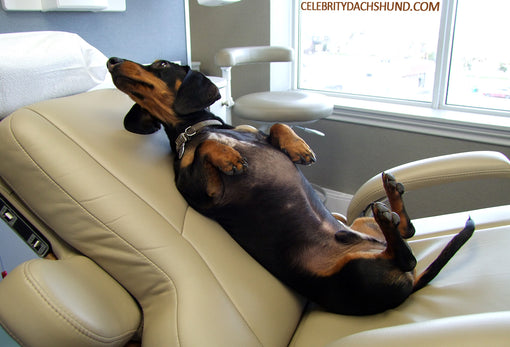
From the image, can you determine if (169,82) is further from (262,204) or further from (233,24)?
(233,24)

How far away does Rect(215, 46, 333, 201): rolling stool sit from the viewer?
2.01 metres

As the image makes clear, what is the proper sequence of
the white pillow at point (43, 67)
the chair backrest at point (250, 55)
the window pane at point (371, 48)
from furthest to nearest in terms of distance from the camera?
the window pane at point (371, 48) < the chair backrest at point (250, 55) < the white pillow at point (43, 67)

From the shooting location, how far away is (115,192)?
91 cm

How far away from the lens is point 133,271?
87cm

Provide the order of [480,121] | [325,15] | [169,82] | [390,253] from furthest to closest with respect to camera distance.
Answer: [325,15]
[480,121]
[169,82]
[390,253]

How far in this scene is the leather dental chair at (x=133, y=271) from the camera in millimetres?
743

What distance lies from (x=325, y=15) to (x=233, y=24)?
60 centimetres

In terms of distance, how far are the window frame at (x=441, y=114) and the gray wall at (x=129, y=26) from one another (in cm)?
118

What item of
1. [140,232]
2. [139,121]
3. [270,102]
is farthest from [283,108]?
[140,232]

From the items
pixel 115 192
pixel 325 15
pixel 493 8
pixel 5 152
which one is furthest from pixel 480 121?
pixel 5 152

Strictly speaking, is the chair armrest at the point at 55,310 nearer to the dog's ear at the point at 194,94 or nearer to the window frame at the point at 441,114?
the dog's ear at the point at 194,94

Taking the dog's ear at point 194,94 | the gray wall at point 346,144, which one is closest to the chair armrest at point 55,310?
the dog's ear at point 194,94

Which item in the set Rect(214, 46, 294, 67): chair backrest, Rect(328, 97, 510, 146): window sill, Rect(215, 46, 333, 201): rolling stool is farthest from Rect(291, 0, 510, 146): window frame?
Rect(214, 46, 294, 67): chair backrest

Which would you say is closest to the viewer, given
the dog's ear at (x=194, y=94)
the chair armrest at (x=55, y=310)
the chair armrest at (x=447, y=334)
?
the chair armrest at (x=447, y=334)
